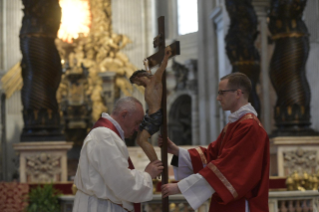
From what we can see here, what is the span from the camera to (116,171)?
12.2 ft

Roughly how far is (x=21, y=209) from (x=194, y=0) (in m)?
14.4

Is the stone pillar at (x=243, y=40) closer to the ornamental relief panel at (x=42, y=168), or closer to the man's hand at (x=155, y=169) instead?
the ornamental relief panel at (x=42, y=168)

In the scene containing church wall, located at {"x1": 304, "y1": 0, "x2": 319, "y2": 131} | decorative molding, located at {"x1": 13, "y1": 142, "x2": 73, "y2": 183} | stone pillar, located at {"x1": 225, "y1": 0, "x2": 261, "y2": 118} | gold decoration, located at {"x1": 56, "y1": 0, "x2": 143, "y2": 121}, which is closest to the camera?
decorative molding, located at {"x1": 13, "y1": 142, "x2": 73, "y2": 183}

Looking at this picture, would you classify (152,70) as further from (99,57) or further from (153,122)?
(153,122)

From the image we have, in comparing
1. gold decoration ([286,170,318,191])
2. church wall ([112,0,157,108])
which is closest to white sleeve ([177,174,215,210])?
gold decoration ([286,170,318,191])

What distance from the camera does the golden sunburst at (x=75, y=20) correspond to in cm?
1734

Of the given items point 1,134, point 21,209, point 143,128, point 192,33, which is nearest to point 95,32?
point 192,33

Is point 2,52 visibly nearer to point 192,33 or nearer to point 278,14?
point 192,33

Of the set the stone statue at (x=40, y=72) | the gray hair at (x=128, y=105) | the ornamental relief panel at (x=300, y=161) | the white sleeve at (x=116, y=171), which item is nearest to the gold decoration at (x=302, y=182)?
the ornamental relief panel at (x=300, y=161)

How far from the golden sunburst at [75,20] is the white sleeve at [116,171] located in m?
13.7

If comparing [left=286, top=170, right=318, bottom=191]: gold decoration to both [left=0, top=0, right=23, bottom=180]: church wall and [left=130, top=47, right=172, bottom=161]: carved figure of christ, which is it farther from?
[left=0, top=0, right=23, bottom=180]: church wall

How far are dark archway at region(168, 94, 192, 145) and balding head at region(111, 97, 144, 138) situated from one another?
13.2 meters

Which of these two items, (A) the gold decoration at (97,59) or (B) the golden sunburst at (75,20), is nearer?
(A) the gold decoration at (97,59)

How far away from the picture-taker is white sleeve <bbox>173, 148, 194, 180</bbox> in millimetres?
4391
